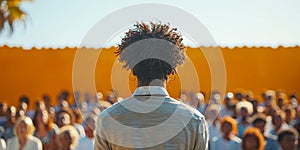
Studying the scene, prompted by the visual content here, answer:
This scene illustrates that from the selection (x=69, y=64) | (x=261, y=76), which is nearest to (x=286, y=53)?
(x=261, y=76)

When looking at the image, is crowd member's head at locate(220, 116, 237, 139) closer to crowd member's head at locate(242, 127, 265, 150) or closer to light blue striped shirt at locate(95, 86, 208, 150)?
crowd member's head at locate(242, 127, 265, 150)

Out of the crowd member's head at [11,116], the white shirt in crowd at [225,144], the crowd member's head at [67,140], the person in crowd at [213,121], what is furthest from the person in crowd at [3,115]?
the white shirt in crowd at [225,144]

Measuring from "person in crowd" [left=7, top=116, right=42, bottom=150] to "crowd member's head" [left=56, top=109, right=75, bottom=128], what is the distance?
3.00ft

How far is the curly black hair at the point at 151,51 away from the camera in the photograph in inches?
117

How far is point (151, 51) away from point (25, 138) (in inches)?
180

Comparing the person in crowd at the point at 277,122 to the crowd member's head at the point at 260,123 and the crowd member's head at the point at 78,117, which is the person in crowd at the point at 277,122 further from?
the crowd member's head at the point at 78,117

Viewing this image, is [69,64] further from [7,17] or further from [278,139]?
[278,139]

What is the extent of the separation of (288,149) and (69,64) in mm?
8966

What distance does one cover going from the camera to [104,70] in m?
14.8

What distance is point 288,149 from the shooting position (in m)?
6.75

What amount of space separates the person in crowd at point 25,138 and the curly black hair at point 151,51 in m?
4.30

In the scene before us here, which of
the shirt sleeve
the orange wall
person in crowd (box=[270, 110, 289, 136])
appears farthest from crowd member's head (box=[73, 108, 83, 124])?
the shirt sleeve

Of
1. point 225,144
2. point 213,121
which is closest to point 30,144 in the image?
point 225,144

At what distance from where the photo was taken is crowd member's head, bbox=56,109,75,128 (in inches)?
324
